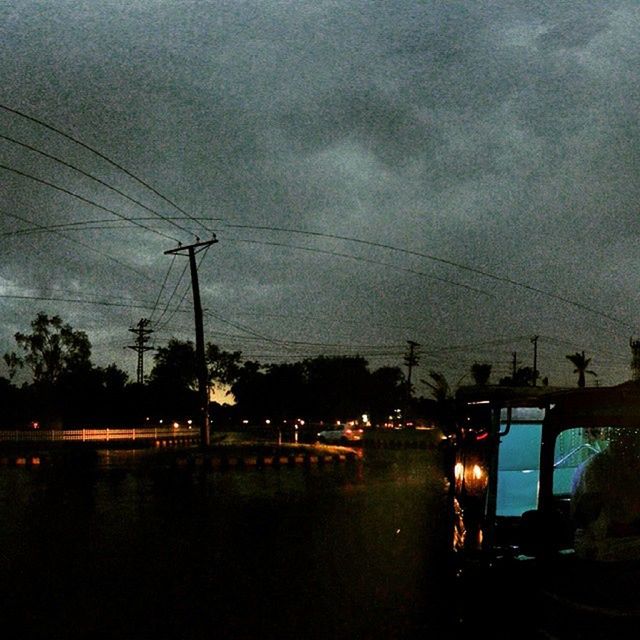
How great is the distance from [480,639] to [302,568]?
5.30m

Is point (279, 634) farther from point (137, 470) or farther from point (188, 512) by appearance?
point (137, 470)

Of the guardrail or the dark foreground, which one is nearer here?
the dark foreground

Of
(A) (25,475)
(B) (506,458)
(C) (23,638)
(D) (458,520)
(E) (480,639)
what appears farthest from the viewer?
(A) (25,475)

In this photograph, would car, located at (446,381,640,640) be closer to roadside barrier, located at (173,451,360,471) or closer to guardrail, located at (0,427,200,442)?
roadside barrier, located at (173,451,360,471)

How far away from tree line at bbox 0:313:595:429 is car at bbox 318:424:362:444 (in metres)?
8.07

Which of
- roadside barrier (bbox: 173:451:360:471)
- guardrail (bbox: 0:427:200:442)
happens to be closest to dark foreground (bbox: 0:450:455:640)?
roadside barrier (bbox: 173:451:360:471)

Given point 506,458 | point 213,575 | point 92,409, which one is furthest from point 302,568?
point 92,409

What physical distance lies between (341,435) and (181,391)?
1308 inches

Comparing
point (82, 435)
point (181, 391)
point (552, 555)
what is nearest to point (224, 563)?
point (552, 555)

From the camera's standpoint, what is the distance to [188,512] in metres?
15.8

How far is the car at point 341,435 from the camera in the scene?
163 ft

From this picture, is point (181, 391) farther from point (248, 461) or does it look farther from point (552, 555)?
point (552, 555)

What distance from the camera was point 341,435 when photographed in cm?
5041

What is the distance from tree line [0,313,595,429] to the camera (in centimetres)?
6256
